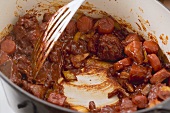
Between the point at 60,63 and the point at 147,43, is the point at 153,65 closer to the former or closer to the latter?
the point at 147,43

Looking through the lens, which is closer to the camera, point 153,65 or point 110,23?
point 153,65

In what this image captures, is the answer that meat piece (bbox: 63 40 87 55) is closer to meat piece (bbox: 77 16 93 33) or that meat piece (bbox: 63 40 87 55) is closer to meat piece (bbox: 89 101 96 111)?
meat piece (bbox: 77 16 93 33)

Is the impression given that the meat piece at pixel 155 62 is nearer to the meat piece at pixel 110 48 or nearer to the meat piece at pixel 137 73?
the meat piece at pixel 137 73

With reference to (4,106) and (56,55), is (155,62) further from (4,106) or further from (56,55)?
(4,106)

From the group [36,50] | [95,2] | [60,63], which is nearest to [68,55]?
[60,63]

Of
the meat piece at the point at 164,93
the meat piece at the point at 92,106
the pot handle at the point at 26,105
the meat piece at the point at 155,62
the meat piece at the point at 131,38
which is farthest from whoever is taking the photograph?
the meat piece at the point at 131,38

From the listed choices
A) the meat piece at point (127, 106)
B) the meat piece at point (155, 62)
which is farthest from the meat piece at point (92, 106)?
the meat piece at point (155, 62)

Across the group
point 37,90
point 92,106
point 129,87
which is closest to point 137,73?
point 129,87
